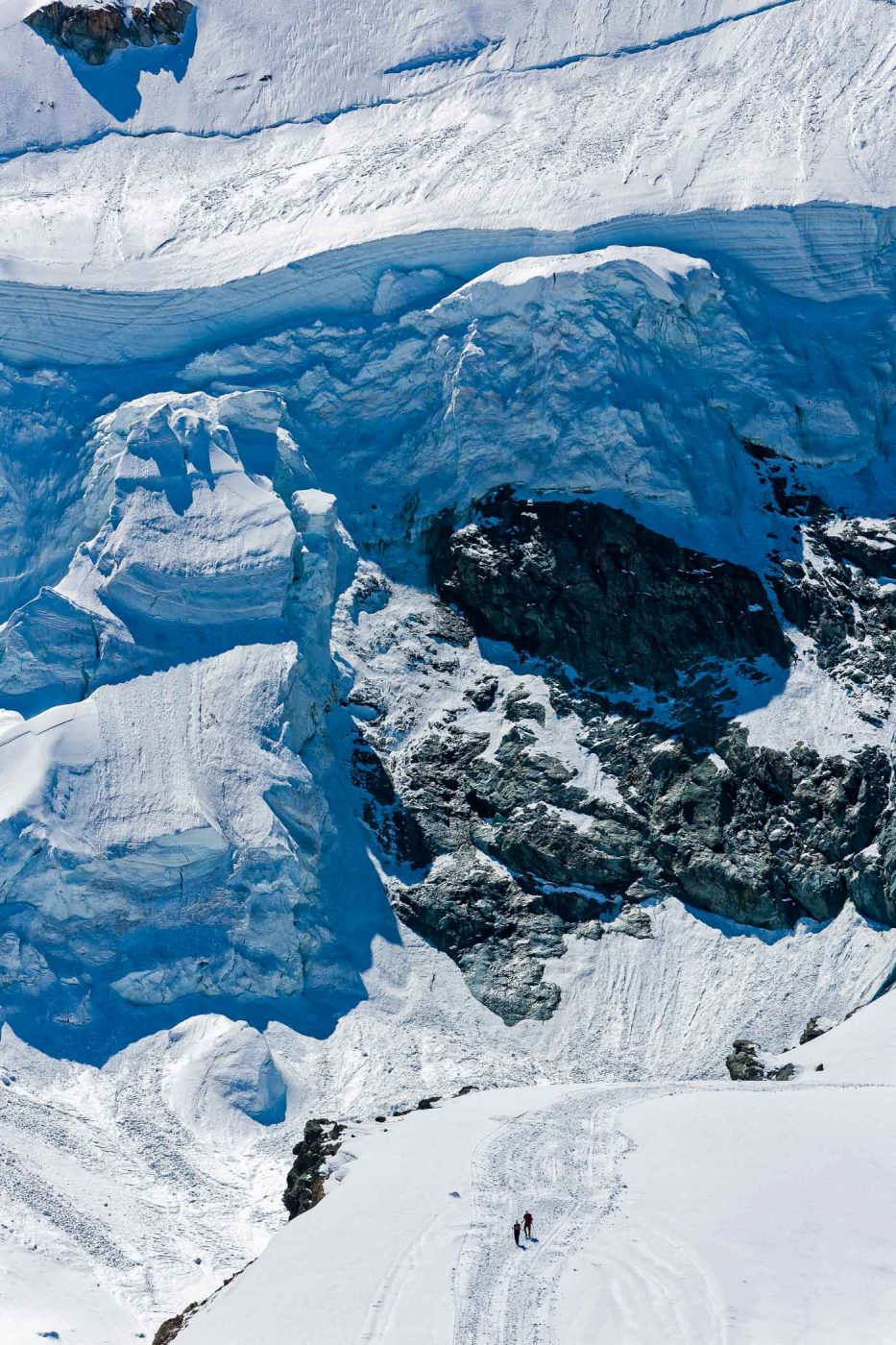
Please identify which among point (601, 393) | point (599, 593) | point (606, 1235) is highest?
point (601, 393)

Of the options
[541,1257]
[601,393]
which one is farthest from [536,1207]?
[601,393]

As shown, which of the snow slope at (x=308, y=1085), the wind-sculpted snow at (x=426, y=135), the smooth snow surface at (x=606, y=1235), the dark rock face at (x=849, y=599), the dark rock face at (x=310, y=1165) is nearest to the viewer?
the smooth snow surface at (x=606, y=1235)

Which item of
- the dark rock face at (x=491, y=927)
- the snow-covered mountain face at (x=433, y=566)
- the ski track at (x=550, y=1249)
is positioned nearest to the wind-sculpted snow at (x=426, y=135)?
the snow-covered mountain face at (x=433, y=566)

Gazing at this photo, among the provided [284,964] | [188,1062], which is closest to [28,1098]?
[188,1062]

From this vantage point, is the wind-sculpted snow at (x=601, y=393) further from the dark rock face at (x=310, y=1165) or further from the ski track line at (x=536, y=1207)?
the ski track line at (x=536, y=1207)

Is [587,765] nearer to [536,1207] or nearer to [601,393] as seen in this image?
[601,393]

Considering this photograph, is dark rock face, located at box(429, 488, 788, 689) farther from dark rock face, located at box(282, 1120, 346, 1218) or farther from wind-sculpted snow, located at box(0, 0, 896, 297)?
dark rock face, located at box(282, 1120, 346, 1218)
